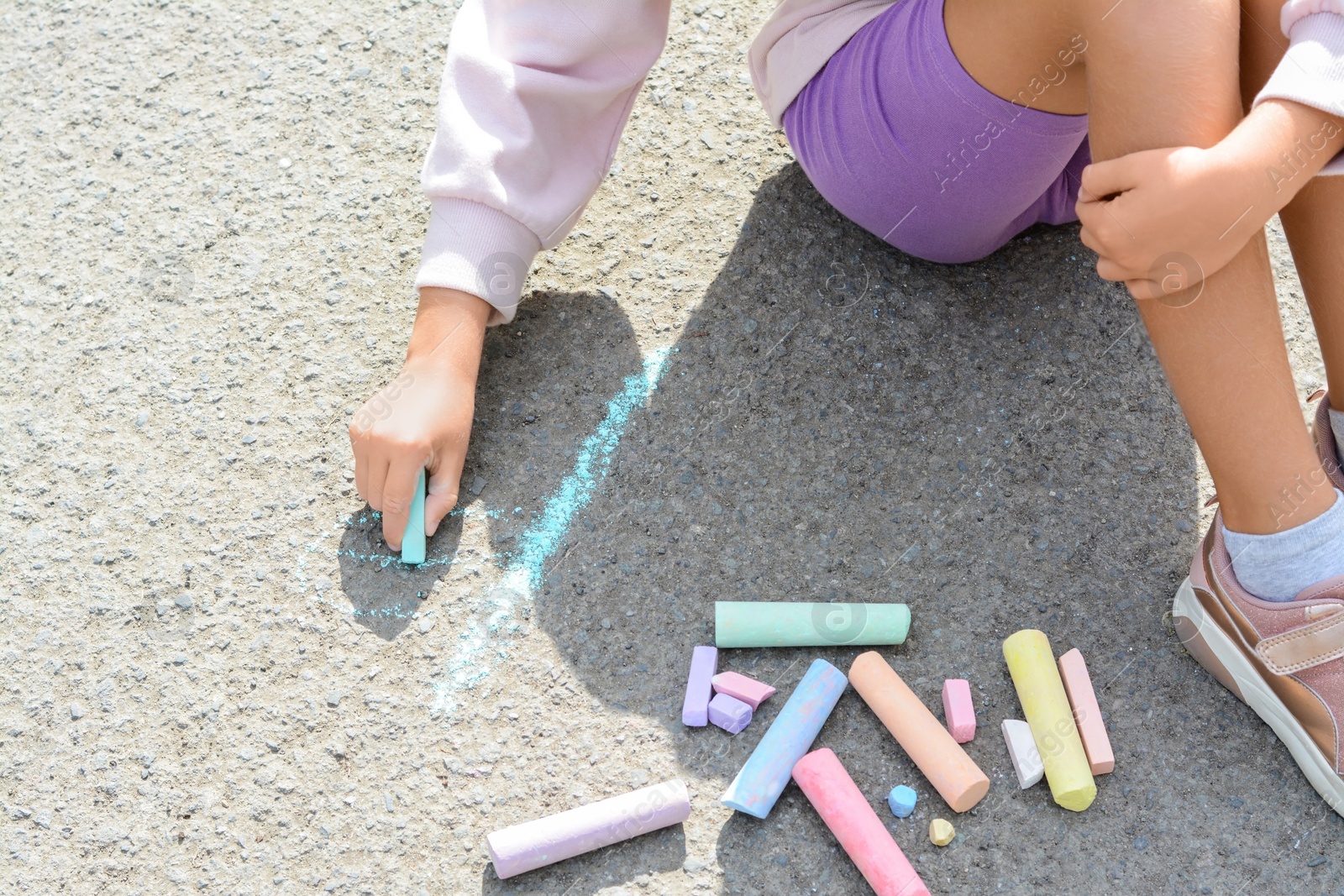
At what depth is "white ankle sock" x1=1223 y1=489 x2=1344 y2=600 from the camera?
151 centimetres

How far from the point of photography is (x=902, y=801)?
62.5 inches

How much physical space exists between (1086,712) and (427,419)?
1.13m

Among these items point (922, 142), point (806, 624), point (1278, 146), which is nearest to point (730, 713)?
point (806, 624)

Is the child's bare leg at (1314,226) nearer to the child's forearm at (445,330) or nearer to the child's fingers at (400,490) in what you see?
A: the child's forearm at (445,330)

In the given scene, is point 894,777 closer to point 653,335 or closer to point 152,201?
point 653,335

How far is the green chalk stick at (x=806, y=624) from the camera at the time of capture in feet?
5.63

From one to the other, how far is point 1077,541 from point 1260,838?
20.3 inches

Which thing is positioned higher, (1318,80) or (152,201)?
(1318,80)

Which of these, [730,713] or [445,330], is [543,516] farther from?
[730,713]

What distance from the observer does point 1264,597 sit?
5.21ft

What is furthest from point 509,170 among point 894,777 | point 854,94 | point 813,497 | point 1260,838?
point 1260,838

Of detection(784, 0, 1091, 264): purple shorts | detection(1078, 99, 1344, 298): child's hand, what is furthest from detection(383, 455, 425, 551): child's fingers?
Answer: detection(1078, 99, 1344, 298): child's hand

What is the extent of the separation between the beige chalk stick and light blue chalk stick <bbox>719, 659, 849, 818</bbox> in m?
0.04

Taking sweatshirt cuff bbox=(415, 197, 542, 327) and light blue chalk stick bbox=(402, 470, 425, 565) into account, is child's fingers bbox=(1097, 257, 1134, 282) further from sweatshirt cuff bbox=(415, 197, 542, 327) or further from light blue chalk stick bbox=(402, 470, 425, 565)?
light blue chalk stick bbox=(402, 470, 425, 565)
